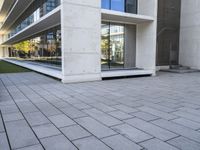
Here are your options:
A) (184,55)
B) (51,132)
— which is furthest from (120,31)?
(51,132)

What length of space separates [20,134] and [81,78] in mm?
6796

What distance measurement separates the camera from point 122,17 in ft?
41.1

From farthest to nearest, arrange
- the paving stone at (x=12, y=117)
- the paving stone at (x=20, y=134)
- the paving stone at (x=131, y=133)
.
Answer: the paving stone at (x=12, y=117) < the paving stone at (x=131, y=133) < the paving stone at (x=20, y=134)

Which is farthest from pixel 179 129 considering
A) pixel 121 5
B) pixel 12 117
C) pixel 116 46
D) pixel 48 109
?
pixel 121 5

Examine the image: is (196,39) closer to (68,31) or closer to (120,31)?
(120,31)

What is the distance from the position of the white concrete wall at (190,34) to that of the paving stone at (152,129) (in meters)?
15.5

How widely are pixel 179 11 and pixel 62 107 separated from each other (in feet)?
56.8

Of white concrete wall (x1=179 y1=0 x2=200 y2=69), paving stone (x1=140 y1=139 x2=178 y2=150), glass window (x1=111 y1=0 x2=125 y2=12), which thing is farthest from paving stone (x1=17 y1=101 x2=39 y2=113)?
white concrete wall (x1=179 y1=0 x2=200 y2=69)

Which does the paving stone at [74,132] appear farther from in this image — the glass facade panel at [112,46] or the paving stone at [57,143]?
the glass facade panel at [112,46]

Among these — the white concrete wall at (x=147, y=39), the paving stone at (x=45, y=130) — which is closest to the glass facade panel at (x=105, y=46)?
the white concrete wall at (x=147, y=39)

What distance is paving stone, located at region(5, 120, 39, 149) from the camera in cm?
346

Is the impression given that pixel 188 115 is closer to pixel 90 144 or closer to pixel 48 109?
pixel 90 144

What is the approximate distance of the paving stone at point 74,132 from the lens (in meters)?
3.75

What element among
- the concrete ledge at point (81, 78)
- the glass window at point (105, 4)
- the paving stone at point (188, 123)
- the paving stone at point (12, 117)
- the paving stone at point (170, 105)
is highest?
the glass window at point (105, 4)
